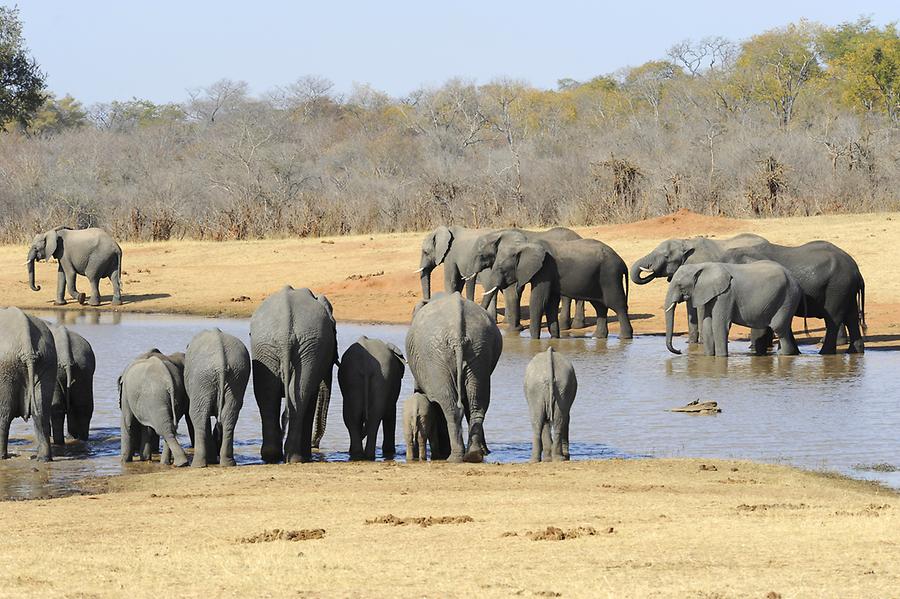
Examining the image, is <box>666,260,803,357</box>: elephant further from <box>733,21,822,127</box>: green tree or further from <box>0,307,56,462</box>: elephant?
<box>733,21,822,127</box>: green tree

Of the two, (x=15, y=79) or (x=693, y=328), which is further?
(x=15, y=79)

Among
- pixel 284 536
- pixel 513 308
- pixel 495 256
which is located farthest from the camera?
pixel 495 256

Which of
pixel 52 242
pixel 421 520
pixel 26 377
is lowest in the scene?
pixel 421 520

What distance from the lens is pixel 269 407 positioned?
13047 millimetres

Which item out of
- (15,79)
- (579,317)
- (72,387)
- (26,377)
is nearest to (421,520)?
(26,377)

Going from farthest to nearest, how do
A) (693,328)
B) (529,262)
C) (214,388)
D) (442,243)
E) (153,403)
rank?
(442,243)
(529,262)
(693,328)
(153,403)
(214,388)

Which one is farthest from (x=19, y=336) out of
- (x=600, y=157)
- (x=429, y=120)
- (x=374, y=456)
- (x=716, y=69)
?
(x=716, y=69)

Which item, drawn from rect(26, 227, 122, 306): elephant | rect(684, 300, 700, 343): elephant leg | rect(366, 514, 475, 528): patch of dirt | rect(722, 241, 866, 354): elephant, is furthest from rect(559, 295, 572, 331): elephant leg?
rect(366, 514, 475, 528): patch of dirt

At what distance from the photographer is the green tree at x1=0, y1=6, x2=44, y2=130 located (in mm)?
45969

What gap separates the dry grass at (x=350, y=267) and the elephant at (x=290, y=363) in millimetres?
12951

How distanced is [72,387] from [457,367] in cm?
380

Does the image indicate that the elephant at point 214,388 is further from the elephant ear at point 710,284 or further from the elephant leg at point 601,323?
the elephant leg at point 601,323

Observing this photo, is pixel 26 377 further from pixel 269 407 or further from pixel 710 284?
pixel 710 284

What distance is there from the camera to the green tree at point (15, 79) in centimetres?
4597
